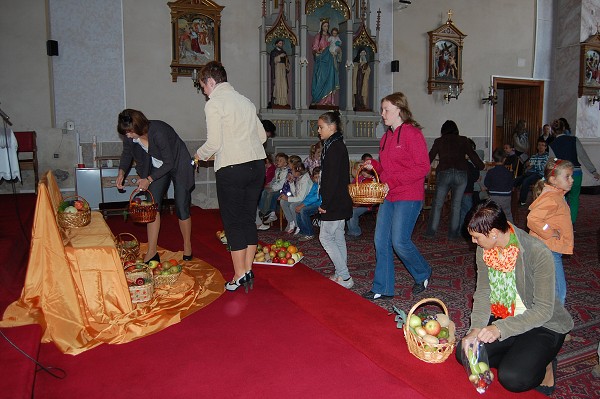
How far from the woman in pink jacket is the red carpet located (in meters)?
0.52

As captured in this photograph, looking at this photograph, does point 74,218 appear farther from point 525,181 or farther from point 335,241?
point 525,181

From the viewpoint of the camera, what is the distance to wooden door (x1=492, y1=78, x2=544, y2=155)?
13241 mm

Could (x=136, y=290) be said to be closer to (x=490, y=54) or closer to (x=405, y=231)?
(x=405, y=231)

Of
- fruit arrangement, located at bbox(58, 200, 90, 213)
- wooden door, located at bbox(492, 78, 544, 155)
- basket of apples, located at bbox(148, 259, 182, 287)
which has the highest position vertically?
wooden door, located at bbox(492, 78, 544, 155)

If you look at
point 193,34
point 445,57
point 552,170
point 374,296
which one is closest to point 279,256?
point 374,296

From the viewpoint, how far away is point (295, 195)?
6.92 metres

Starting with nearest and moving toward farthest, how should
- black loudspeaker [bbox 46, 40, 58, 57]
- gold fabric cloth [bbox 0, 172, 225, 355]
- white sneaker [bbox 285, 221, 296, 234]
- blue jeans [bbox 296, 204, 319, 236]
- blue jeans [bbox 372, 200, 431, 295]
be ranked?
gold fabric cloth [bbox 0, 172, 225, 355] < blue jeans [bbox 372, 200, 431, 295] < blue jeans [bbox 296, 204, 319, 236] < white sneaker [bbox 285, 221, 296, 234] < black loudspeaker [bbox 46, 40, 58, 57]

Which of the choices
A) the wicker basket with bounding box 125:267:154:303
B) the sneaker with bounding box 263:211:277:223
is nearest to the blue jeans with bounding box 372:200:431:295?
the wicker basket with bounding box 125:267:154:303

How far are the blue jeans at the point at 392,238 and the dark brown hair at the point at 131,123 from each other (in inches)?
89.1

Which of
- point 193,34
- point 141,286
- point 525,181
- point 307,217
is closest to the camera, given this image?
point 141,286

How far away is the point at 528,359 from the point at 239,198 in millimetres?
2334

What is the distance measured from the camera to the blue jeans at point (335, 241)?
417cm

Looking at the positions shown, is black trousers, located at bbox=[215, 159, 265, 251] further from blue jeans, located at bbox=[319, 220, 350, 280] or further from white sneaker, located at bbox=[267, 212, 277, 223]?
white sneaker, located at bbox=[267, 212, 277, 223]

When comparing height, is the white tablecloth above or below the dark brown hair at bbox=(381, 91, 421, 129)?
below
